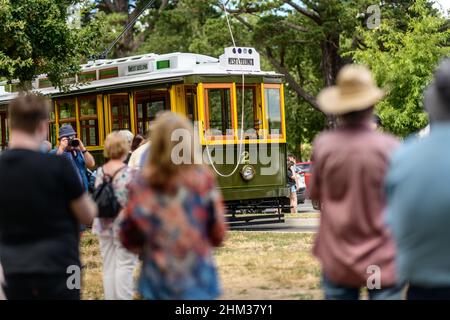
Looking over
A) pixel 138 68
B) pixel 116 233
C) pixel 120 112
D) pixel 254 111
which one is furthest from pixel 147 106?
pixel 116 233

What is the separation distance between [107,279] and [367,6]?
93.0ft

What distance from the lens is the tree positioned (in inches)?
693

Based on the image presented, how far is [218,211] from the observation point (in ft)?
17.2

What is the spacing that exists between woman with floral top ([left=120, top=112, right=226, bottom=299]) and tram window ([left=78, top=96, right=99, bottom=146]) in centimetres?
1374

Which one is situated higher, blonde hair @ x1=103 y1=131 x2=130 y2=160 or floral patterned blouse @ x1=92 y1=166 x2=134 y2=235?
blonde hair @ x1=103 y1=131 x2=130 y2=160

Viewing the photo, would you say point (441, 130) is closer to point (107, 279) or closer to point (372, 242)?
point (372, 242)

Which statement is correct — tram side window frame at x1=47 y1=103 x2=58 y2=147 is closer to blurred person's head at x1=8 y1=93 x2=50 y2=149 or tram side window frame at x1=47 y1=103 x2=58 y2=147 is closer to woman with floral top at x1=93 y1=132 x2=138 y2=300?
woman with floral top at x1=93 y1=132 x2=138 y2=300

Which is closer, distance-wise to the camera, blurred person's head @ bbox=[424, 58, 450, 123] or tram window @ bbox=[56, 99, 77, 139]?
blurred person's head @ bbox=[424, 58, 450, 123]

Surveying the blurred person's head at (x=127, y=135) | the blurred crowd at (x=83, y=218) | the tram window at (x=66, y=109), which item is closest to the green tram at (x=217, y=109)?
the tram window at (x=66, y=109)

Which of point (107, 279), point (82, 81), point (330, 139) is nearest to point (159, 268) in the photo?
point (330, 139)

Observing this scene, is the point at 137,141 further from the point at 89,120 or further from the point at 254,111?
the point at 89,120

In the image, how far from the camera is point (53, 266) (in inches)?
227

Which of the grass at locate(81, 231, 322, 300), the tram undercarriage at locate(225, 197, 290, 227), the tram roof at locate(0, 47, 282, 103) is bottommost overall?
the grass at locate(81, 231, 322, 300)

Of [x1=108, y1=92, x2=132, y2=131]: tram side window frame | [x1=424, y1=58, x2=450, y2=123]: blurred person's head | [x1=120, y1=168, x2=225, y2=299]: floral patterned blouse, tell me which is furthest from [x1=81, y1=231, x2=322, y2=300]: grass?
[x1=424, y1=58, x2=450, y2=123]: blurred person's head
